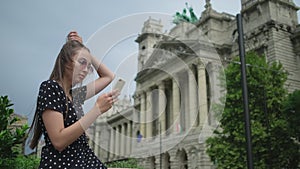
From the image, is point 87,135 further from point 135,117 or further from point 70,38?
point 135,117

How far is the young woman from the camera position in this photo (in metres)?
1.86

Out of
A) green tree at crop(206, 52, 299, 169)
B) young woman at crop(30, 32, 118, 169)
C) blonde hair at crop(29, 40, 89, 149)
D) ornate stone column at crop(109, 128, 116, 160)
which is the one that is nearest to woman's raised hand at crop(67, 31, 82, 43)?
young woman at crop(30, 32, 118, 169)

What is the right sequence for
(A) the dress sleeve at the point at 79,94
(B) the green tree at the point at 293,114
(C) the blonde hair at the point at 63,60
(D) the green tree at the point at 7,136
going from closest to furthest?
(C) the blonde hair at the point at 63,60 → (A) the dress sleeve at the point at 79,94 → (D) the green tree at the point at 7,136 → (B) the green tree at the point at 293,114

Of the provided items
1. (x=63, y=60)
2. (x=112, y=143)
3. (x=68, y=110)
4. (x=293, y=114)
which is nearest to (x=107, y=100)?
(x=68, y=110)

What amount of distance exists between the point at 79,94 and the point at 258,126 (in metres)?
21.7

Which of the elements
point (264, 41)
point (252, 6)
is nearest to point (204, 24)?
point (252, 6)

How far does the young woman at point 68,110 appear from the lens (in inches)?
73.2

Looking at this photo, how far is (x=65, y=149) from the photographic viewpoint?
1.96m

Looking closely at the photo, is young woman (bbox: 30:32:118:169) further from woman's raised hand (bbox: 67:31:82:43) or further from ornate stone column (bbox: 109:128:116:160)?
ornate stone column (bbox: 109:128:116:160)

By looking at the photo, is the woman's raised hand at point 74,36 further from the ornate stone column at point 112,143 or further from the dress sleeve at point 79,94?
the ornate stone column at point 112,143

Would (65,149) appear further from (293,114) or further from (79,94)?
(293,114)

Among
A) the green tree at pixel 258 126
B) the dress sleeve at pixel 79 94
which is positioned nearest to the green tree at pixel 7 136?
the dress sleeve at pixel 79 94

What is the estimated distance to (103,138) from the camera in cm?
230

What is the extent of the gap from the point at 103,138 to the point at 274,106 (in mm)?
23097
